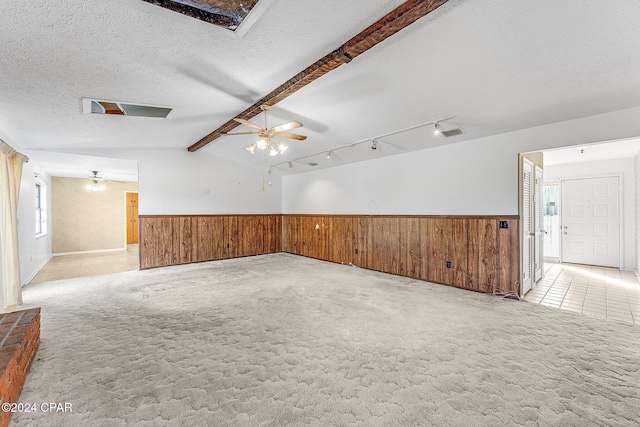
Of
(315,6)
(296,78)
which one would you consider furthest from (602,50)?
(296,78)

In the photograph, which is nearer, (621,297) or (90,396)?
(90,396)

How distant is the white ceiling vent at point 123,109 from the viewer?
3535mm

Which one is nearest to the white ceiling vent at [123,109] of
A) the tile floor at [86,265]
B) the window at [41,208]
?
the tile floor at [86,265]

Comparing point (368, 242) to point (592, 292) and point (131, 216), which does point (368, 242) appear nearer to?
point (592, 292)

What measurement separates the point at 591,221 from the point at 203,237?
371 inches

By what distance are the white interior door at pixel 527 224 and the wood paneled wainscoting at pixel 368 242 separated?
0.80ft

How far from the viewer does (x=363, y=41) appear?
2.41 metres

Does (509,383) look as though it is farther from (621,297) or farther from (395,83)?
(621,297)

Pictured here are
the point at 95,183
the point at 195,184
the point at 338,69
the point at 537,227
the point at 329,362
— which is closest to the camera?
the point at 329,362

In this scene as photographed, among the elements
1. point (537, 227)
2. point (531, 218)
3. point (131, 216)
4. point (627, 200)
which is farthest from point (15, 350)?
point (131, 216)

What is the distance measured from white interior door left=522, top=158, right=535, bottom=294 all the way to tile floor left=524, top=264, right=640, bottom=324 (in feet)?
0.94

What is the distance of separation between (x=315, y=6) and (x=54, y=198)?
32.9 feet

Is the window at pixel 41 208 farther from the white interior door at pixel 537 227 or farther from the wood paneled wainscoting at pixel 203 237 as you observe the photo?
the white interior door at pixel 537 227

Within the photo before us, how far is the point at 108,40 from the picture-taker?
2.31m
